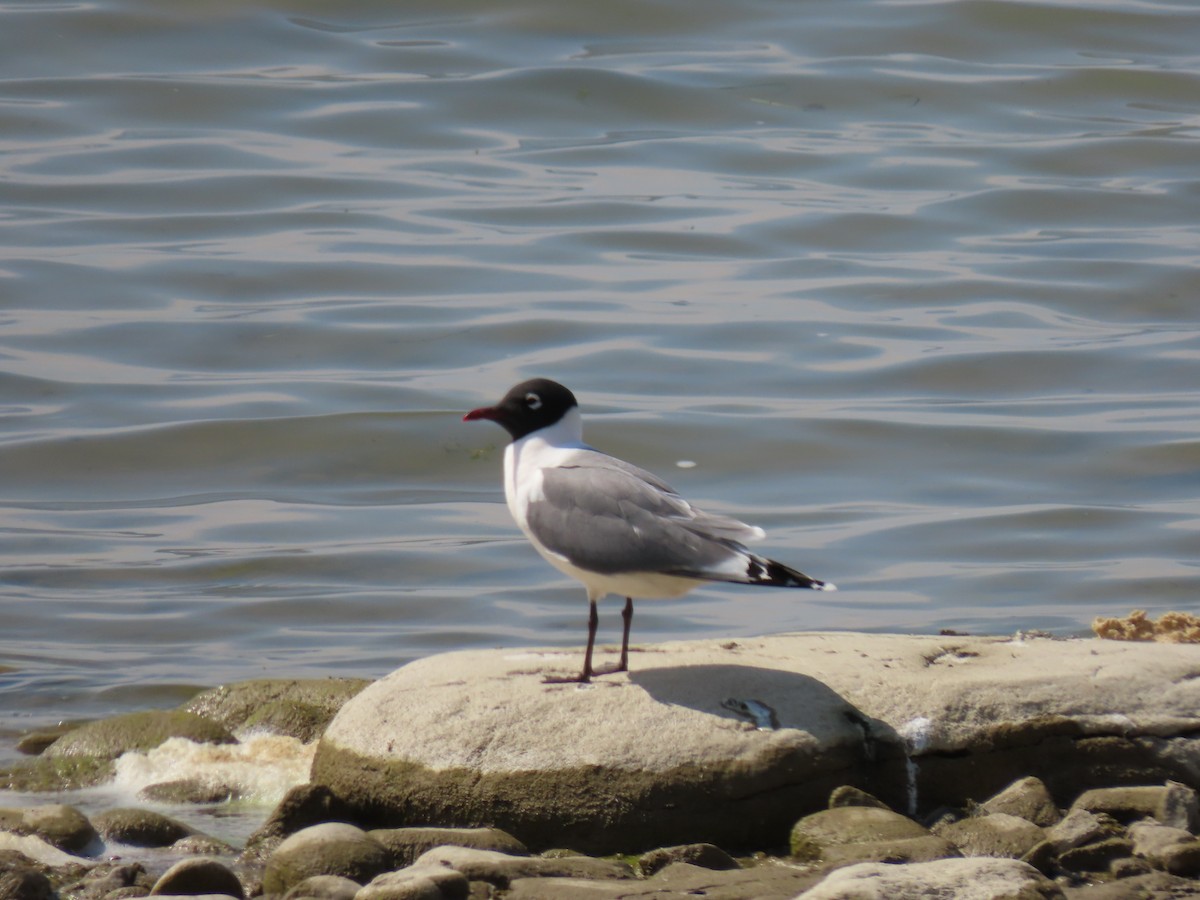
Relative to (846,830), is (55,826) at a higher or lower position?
lower

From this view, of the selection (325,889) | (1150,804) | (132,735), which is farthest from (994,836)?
(132,735)

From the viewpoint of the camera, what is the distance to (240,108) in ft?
61.1

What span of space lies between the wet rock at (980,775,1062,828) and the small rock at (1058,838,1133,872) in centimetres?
36

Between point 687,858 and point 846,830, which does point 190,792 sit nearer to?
point 687,858

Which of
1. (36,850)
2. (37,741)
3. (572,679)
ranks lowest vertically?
(37,741)

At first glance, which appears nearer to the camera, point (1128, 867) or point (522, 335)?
point (1128, 867)

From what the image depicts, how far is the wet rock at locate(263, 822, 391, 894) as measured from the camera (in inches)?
187

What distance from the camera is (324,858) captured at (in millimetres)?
4758

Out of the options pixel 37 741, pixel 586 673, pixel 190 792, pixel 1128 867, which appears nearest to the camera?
pixel 1128 867

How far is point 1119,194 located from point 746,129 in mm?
3791

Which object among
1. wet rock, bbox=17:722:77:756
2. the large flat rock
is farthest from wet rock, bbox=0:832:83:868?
wet rock, bbox=17:722:77:756

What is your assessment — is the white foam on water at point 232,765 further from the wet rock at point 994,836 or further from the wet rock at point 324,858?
the wet rock at point 994,836

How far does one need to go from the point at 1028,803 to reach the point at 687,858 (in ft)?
3.43

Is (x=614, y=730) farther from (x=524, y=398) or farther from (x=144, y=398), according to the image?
(x=144, y=398)
